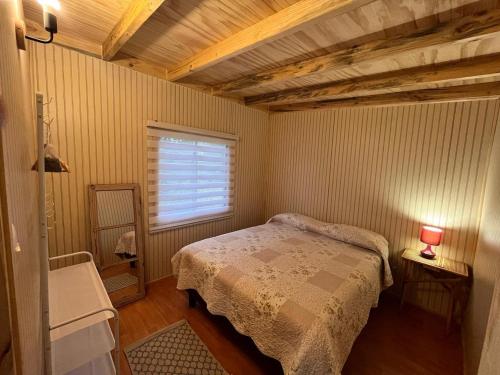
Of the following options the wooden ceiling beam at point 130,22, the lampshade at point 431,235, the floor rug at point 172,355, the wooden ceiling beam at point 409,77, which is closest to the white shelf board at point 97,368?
the floor rug at point 172,355

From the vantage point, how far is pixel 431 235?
225 cm

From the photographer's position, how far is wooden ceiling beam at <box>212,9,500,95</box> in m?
1.28

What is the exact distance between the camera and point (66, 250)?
2.07 meters

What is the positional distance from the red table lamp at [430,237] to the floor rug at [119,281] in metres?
3.13

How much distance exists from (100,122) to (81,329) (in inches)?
70.9

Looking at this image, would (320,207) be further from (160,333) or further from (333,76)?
(160,333)

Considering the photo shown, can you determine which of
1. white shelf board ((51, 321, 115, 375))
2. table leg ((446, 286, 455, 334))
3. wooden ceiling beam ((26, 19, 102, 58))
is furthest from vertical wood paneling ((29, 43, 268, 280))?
table leg ((446, 286, 455, 334))

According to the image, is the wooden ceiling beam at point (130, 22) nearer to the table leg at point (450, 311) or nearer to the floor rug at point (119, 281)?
the floor rug at point (119, 281)

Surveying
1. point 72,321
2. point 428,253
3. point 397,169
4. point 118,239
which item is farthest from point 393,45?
point 118,239

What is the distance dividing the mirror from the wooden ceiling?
133cm

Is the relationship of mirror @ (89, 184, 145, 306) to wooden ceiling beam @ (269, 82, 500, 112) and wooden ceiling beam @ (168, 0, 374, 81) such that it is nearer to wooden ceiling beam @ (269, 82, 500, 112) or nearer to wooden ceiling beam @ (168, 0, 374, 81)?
wooden ceiling beam @ (168, 0, 374, 81)

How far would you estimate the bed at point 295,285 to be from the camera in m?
1.36

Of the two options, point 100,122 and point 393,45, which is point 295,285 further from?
point 100,122

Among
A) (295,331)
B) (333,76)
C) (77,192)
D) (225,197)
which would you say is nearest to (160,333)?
(295,331)
